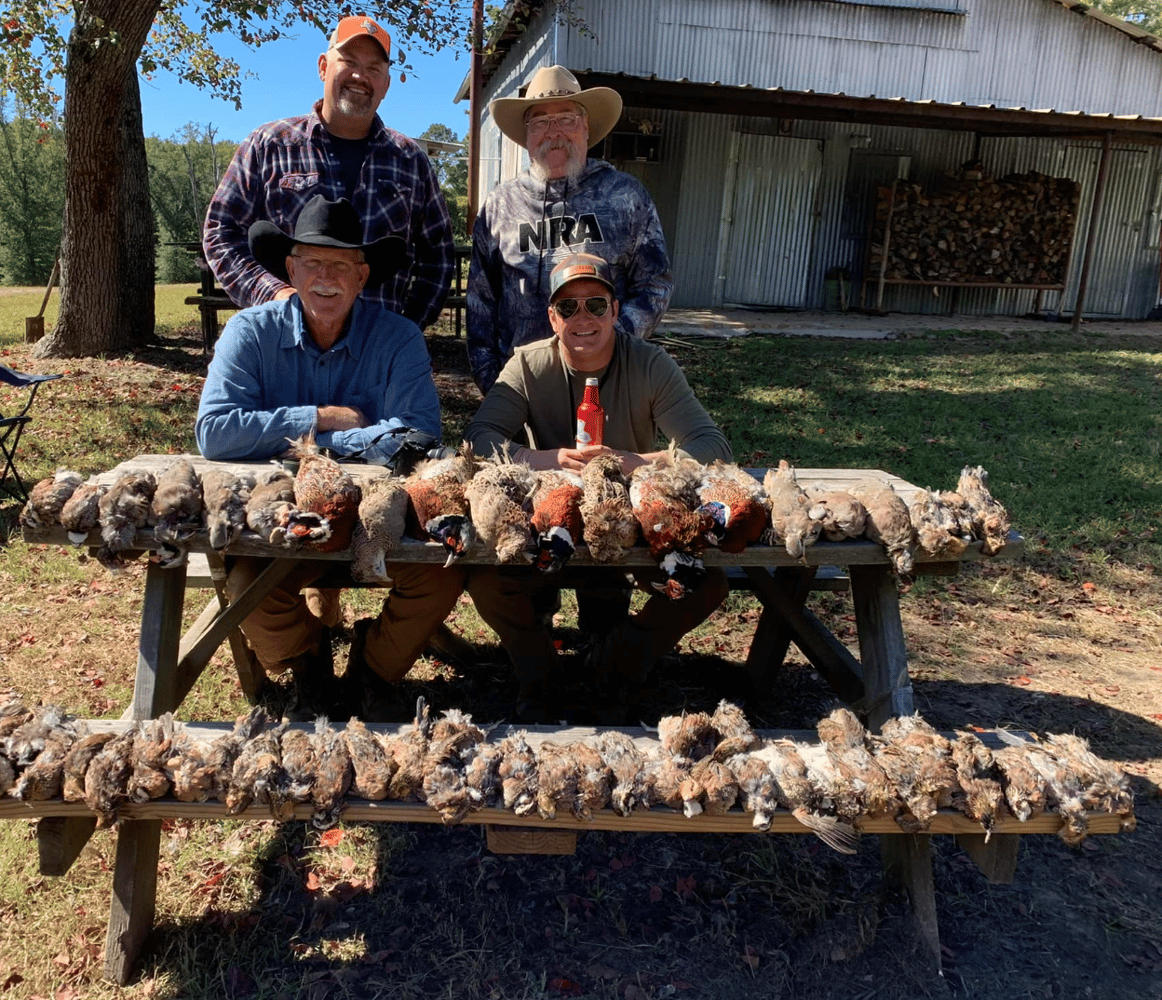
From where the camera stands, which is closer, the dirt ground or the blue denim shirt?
the dirt ground

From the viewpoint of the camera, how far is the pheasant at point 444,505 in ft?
8.03

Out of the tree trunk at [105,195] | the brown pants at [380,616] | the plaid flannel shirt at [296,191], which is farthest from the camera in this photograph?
the tree trunk at [105,195]

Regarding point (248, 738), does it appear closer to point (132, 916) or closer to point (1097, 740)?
point (132, 916)

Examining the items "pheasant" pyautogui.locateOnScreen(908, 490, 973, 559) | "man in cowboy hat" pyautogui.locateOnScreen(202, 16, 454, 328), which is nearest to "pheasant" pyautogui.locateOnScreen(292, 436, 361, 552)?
"pheasant" pyautogui.locateOnScreen(908, 490, 973, 559)

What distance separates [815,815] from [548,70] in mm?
3438

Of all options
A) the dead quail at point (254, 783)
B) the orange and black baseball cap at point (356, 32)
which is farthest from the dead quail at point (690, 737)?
the orange and black baseball cap at point (356, 32)

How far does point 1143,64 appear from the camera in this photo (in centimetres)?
1495

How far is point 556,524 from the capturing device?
243 centimetres

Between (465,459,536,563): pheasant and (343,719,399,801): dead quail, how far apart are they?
22.8 inches

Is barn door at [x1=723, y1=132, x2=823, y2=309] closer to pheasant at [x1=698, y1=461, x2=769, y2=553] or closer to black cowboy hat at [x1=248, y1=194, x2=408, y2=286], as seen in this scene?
black cowboy hat at [x1=248, y1=194, x2=408, y2=286]

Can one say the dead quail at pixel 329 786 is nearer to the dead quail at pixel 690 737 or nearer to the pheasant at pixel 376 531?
the pheasant at pixel 376 531

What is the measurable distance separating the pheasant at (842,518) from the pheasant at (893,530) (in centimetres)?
3

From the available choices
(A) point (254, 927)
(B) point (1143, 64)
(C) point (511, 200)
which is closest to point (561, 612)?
(C) point (511, 200)

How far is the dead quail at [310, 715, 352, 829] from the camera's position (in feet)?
7.07
